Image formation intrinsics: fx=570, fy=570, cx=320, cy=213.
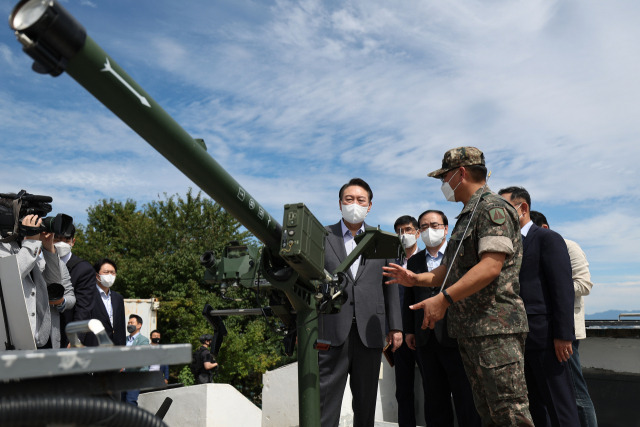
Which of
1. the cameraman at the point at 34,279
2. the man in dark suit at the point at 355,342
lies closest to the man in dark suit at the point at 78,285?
the cameraman at the point at 34,279

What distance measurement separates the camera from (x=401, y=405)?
18.2ft

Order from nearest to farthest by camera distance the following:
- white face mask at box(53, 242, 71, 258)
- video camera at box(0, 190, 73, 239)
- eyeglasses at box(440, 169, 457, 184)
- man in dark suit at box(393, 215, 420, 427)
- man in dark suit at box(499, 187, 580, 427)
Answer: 1. video camera at box(0, 190, 73, 239)
2. eyeglasses at box(440, 169, 457, 184)
3. man in dark suit at box(499, 187, 580, 427)
4. white face mask at box(53, 242, 71, 258)
5. man in dark suit at box(393, 215, 420, 427)

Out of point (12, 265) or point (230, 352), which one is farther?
point (230, 352)

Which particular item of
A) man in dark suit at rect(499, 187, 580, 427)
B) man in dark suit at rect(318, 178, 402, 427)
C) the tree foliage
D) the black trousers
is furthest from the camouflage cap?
the tree foliage

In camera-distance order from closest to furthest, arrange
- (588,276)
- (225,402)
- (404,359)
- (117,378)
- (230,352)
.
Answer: (117,378) < (588,276) < (404,359) < (225,402) < (230,352)

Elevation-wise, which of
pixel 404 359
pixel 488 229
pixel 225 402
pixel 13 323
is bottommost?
pixel 225 402

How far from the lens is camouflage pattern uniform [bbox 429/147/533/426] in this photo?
9.97ft

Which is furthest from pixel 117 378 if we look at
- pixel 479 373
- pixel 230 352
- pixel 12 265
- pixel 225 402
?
pixel 230 352

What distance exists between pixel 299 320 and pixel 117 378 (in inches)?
78.1

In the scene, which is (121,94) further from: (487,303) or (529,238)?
(529,238)

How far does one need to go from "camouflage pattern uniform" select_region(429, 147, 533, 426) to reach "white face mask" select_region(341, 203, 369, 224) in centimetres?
118

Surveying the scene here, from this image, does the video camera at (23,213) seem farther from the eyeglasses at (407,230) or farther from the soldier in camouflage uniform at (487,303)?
the eyeglasses at (407,230)

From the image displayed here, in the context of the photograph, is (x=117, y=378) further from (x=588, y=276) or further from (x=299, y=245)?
(x=588, y=276)

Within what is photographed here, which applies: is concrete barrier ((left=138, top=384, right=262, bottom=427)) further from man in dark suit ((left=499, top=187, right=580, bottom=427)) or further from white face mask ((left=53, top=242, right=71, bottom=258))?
man in dark suit ((left=499, top=187, right=580, bottom=427))
